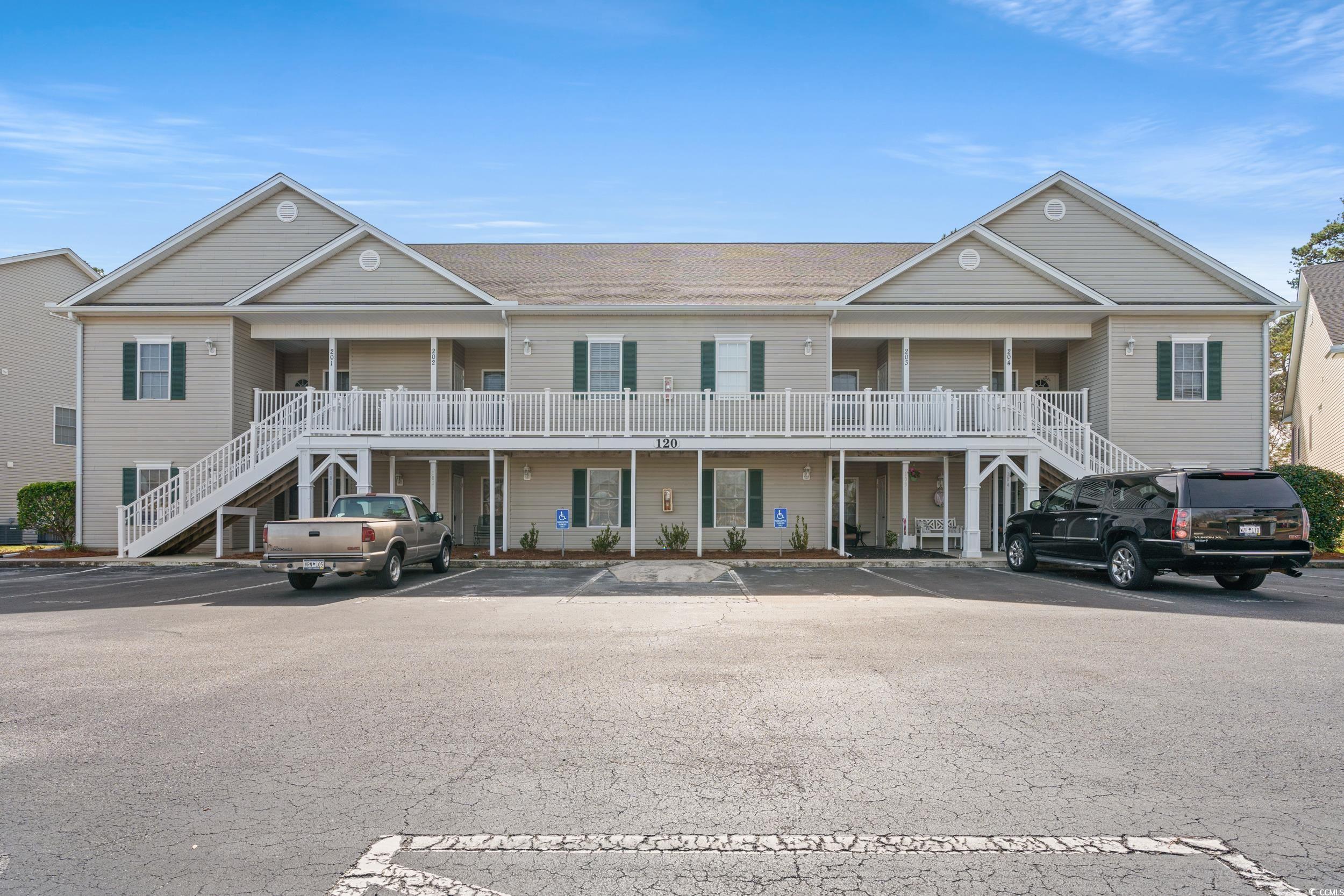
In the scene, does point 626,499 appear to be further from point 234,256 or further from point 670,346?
point 234,256

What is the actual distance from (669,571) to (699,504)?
285cm

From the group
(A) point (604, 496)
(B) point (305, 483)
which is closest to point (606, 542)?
(A) point (604, 496)

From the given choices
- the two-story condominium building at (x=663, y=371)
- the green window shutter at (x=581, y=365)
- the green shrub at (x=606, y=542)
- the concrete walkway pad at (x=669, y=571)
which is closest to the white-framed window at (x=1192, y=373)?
the two-story condominium building at (x=663, y=371)

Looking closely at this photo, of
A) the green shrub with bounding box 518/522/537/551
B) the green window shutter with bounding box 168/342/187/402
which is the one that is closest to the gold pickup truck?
the green shrub with bounding box 518/522/537/551

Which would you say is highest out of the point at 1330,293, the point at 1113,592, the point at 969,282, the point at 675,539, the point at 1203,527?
the point at 1330,293

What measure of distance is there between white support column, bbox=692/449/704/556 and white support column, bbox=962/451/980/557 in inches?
236

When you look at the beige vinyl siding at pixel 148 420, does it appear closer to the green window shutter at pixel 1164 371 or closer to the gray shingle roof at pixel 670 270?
the gray shingle roof at pixel 670 270

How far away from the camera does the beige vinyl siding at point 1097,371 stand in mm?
20047

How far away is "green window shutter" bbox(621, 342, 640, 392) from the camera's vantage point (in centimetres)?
2038

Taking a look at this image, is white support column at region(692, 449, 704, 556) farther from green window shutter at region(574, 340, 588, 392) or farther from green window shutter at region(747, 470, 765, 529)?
green window shutter at region(574, 340, 588, 392)

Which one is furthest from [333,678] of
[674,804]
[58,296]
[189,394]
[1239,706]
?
[58,296]

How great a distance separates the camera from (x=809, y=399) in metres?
19.2

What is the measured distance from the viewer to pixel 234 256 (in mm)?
21094

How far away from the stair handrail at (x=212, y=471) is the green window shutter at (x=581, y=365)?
232 inches
